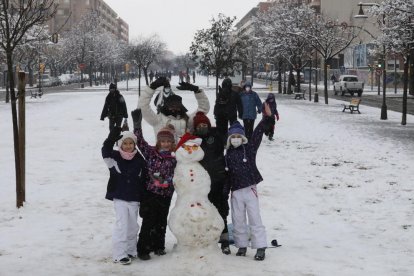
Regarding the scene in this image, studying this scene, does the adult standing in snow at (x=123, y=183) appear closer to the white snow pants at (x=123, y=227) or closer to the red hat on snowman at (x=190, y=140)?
the white snow pants at (x=123, y=227)

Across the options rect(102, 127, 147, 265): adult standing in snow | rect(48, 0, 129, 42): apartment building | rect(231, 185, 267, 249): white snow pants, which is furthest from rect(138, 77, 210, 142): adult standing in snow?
rect(48, 0, 129, 42): apartment building

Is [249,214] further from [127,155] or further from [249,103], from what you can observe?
[249,103]

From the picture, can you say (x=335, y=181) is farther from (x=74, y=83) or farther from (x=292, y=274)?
(x=74, y=83)

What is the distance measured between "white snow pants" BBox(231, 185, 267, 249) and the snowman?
1.70 feet

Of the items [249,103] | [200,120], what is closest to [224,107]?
[249,103]

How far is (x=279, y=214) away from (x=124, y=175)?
299 centimetres

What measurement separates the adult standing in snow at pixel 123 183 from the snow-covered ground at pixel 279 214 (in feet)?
0.85

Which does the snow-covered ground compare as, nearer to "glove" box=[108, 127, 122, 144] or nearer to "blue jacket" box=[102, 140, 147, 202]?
"blue jacket" box=[102, 140, 147, 202]

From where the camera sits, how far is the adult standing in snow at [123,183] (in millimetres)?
5680

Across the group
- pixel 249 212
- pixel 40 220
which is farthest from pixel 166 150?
pixel 40 220

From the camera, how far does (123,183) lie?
571 centimetres

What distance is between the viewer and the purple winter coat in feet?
18.5

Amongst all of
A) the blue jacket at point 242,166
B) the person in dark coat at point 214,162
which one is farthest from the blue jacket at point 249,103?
the blue jacket at point 242,166

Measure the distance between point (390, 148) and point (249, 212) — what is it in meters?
9.81
